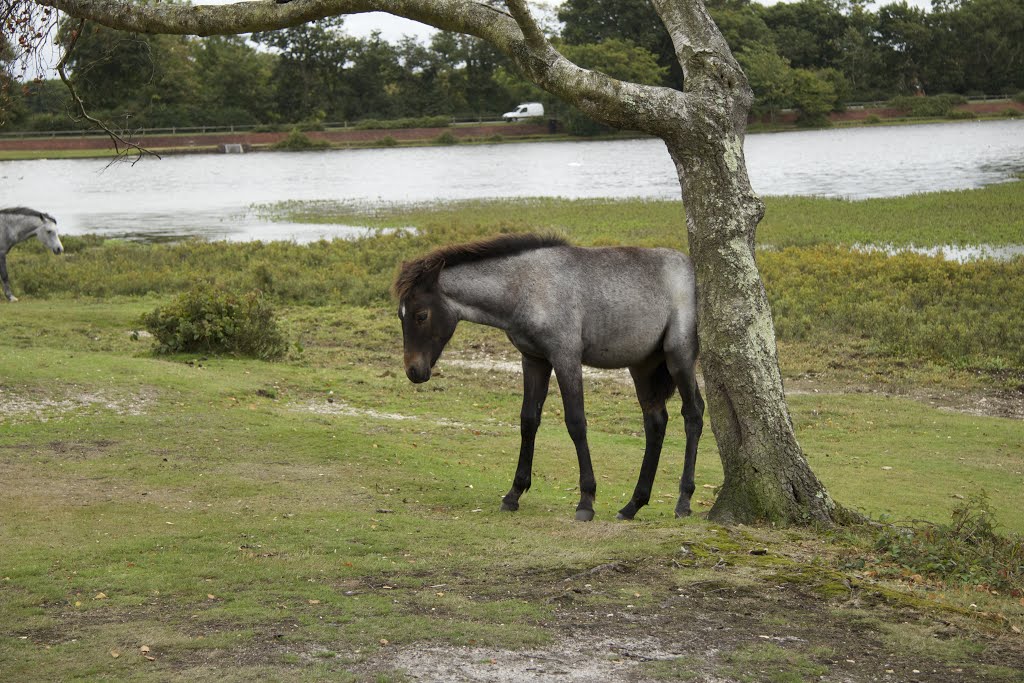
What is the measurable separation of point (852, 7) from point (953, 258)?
3978 inches

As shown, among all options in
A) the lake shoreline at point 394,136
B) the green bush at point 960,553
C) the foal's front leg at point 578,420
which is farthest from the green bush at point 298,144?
the green bush at point 960,553

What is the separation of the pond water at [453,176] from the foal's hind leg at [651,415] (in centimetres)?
2854

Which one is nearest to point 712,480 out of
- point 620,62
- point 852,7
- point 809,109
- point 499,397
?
point 499,397

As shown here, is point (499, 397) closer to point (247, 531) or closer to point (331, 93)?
point (247, 531)

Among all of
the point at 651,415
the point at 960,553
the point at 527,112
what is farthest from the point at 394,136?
the point at 960,553

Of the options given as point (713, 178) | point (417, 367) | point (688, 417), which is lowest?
point (688, 417)

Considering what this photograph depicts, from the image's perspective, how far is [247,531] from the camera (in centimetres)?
774

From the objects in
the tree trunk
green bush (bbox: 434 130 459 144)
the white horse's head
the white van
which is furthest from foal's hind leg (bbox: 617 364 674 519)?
the white van

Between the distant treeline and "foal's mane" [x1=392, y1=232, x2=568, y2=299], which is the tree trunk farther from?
the distant treeline

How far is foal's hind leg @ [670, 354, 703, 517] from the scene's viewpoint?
8.84m

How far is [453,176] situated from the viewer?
67625mm

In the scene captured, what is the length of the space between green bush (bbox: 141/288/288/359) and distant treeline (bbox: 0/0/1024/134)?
280ft

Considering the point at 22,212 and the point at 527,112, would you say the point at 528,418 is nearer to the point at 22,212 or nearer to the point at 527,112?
the point at 22,212

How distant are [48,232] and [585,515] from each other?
19039mm
